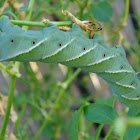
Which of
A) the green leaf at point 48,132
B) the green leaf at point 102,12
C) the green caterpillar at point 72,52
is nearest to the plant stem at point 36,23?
the green caterpillar at point 72,52

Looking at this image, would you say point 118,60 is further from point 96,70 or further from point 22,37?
point 22,37

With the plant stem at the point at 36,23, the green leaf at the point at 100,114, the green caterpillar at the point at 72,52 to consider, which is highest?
the plant stem at the point at 36,23

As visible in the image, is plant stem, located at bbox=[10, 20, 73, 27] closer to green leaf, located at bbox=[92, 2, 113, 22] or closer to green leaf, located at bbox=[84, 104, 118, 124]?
green leaf, located at bbox=[84, 104, 118, 124]

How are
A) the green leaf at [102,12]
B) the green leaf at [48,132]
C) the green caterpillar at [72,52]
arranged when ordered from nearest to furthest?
the green caterpillar at [72,52]
the green leaf at [102,12]
the green leaf at [48,132]

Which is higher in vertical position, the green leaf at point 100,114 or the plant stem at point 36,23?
the plant stem at point 36,23

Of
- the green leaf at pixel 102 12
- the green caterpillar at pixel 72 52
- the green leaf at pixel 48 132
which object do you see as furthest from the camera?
the green leaf at pixel 48 132

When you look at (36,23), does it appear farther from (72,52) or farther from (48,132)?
(48,132)

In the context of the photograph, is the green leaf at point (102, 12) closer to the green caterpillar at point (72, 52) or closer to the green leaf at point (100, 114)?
the green caterpillar at point (72, 52)
